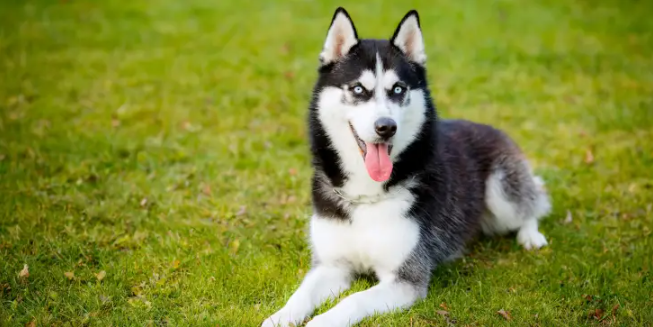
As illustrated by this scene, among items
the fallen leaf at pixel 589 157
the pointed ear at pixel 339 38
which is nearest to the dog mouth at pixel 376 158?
the pointed ear at pixel 339 38

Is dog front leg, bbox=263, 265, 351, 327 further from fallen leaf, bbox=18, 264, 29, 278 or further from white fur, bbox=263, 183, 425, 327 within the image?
fallen leaf, bbox=18, 264, 29, 278

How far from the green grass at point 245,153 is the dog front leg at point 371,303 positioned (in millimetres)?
87

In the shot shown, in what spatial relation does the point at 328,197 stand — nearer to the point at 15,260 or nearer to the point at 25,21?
the point at 15,260

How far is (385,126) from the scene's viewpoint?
375 cm

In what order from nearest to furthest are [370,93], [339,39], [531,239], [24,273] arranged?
[370,93], [339,39], [24,273], [531,239]

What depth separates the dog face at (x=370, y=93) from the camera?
3877mm

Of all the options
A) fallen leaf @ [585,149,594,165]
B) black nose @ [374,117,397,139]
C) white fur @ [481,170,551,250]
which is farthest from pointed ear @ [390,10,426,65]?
fallen leaf @ [585,149,594,165]

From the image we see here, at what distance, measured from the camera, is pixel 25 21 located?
11.3 metres

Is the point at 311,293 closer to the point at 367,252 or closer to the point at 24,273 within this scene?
the point at 367,252

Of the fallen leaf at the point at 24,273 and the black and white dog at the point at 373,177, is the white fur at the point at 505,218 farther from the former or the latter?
the fallen leaf at the point at 24,273

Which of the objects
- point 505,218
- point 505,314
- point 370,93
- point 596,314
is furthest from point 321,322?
point 505,218

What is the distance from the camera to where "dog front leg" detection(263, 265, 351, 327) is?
3.78m

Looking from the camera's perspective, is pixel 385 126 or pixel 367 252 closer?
pixel 385 126

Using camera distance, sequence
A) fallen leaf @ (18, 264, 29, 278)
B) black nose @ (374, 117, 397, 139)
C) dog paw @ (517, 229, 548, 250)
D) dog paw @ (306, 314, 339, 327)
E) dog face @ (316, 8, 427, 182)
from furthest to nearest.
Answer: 1. dog paw @ (517, 229, 548, 250)
2. fallen leaf @ (18, 264, 29, 278)
3. dog face @ (316, 8, 427, 182)
4. black nose @ (374, 117, 397, 139)
5. dog paw @ (306, 314, 339, 327)
